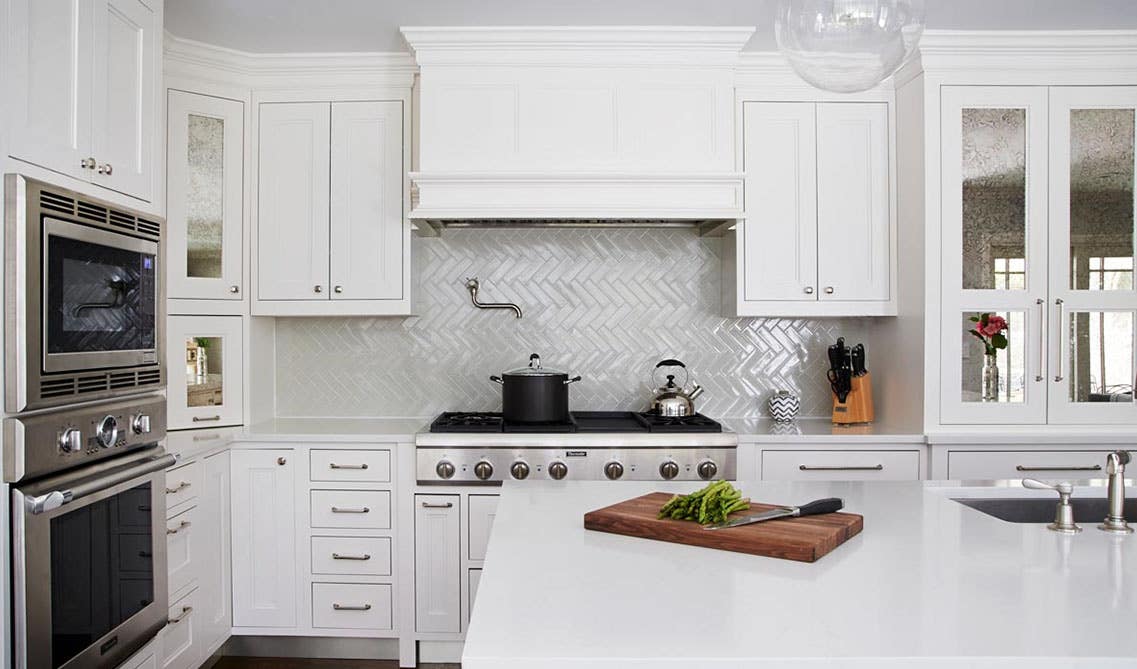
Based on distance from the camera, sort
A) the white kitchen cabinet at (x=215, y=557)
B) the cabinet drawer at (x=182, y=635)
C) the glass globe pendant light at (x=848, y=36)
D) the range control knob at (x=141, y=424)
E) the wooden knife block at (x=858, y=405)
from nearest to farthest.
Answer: the glass globe pendant light at (x=848, y=36), the range control knob at (x=141, y=424), the cabinet drawer at (x=182, y=635), the white kitchen cabinet at (x=215, y=557), the wooden knife block at (x=858, y=405)

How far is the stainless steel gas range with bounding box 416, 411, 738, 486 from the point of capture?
348cm

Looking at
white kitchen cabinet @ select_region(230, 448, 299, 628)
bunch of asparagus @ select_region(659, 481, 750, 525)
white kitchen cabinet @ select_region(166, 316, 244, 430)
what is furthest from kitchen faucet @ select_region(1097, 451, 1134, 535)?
white kitchen cabinet @ select_region(166, 316, 244, 430)

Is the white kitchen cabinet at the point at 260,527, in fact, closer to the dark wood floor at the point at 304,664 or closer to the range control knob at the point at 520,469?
the dark wood floor at the point at 304,664

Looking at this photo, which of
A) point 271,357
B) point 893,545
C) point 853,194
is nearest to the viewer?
point 893,545

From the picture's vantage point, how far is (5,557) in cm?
197

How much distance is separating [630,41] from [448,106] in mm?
804

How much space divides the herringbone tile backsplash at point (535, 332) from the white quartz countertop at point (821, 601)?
226cm

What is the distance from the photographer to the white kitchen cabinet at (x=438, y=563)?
3.50m

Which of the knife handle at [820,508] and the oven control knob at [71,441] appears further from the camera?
the oven control knob at [71,441]

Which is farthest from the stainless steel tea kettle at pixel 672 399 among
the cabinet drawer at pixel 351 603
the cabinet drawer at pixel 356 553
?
the cabinet drawer at pixel 351 603

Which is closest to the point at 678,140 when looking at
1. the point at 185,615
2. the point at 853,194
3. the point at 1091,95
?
the point at 853,194

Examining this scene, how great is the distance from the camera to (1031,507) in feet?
7.11

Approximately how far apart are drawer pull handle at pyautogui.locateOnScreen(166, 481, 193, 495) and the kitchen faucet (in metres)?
2.73

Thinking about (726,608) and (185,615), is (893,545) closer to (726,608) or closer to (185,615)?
(726,608)
